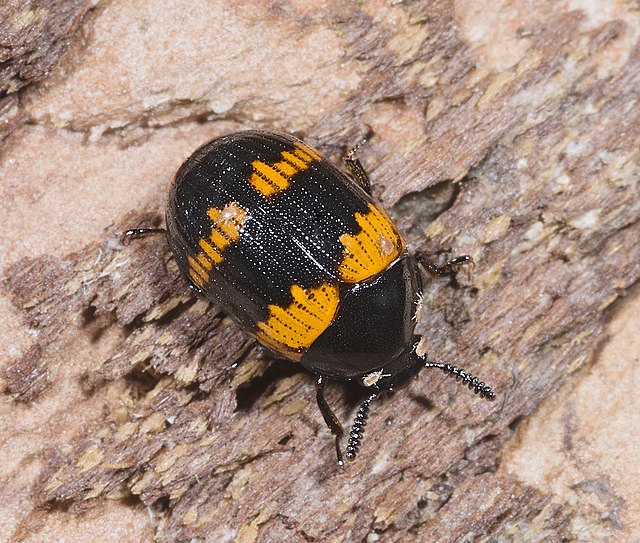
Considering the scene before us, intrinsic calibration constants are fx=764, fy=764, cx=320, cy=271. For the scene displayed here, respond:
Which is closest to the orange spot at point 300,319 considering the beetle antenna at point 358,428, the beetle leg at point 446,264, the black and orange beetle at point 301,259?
the black and orange beetle at point 301,259

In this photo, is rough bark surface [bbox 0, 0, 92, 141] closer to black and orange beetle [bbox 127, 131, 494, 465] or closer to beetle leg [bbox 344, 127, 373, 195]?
black and orange beetle [bbox 127, 131, 494, 465]

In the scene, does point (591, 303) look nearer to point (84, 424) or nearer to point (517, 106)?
point (517, 106)

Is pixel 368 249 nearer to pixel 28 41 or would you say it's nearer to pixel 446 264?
pixel 446 264

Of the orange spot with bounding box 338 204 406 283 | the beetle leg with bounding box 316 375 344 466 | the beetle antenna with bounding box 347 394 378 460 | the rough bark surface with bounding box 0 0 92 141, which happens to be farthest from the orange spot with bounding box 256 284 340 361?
the rough bark surface with bounding box 0 0 92 141

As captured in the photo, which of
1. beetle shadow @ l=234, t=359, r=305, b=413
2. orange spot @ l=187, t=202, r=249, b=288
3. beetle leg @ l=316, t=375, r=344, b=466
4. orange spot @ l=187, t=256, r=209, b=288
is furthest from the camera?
beetle shadow @ l=234, t=359, r=305, b=413

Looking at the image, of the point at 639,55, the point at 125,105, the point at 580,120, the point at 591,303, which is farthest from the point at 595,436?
the point at 125,105

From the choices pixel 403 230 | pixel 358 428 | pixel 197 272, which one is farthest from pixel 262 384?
pixel 403 230

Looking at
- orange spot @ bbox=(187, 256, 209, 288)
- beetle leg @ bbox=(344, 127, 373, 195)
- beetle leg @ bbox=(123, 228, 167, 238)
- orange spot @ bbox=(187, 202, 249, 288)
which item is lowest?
beetle leg @ bbox=(344, 127, 373, 195)
